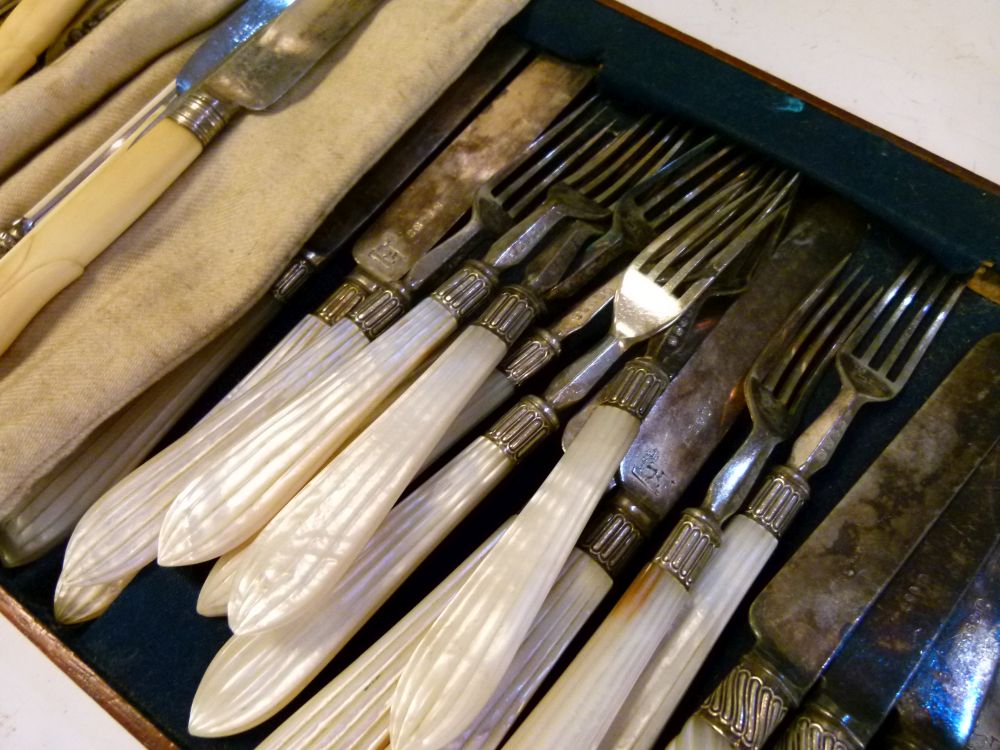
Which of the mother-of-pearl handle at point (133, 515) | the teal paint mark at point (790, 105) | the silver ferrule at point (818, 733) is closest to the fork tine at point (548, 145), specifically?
the teal paint mark at point (790, 105)

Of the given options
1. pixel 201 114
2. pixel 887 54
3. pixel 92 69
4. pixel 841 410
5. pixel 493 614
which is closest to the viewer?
pixel 493 614

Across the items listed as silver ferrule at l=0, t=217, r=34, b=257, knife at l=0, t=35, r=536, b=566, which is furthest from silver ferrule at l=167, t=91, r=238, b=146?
silver ferrule at l=0, t=217, r=34, b=257

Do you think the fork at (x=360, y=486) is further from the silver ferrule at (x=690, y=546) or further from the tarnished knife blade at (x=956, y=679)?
the tarnished knife blade at (x=956, y=679)

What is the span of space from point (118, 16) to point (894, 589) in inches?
51.1

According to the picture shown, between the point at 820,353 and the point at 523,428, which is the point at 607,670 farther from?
the point at 820,353

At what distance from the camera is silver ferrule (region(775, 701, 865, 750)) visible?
71 centimetres

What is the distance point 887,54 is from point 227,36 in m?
A: 1.08

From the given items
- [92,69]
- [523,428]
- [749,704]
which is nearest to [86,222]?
[92,69]

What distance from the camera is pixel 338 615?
0.74 metres

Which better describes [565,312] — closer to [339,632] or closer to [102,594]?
[339,632]

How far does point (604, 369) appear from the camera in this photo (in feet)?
2.94

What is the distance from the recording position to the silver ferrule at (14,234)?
957 mm

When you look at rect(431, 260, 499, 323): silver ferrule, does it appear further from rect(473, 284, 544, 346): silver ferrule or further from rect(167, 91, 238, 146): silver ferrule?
rect(167, 91, 238, 146): silver ferrule

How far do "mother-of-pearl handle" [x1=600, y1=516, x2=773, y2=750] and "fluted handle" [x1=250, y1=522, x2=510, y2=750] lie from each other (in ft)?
0.68
